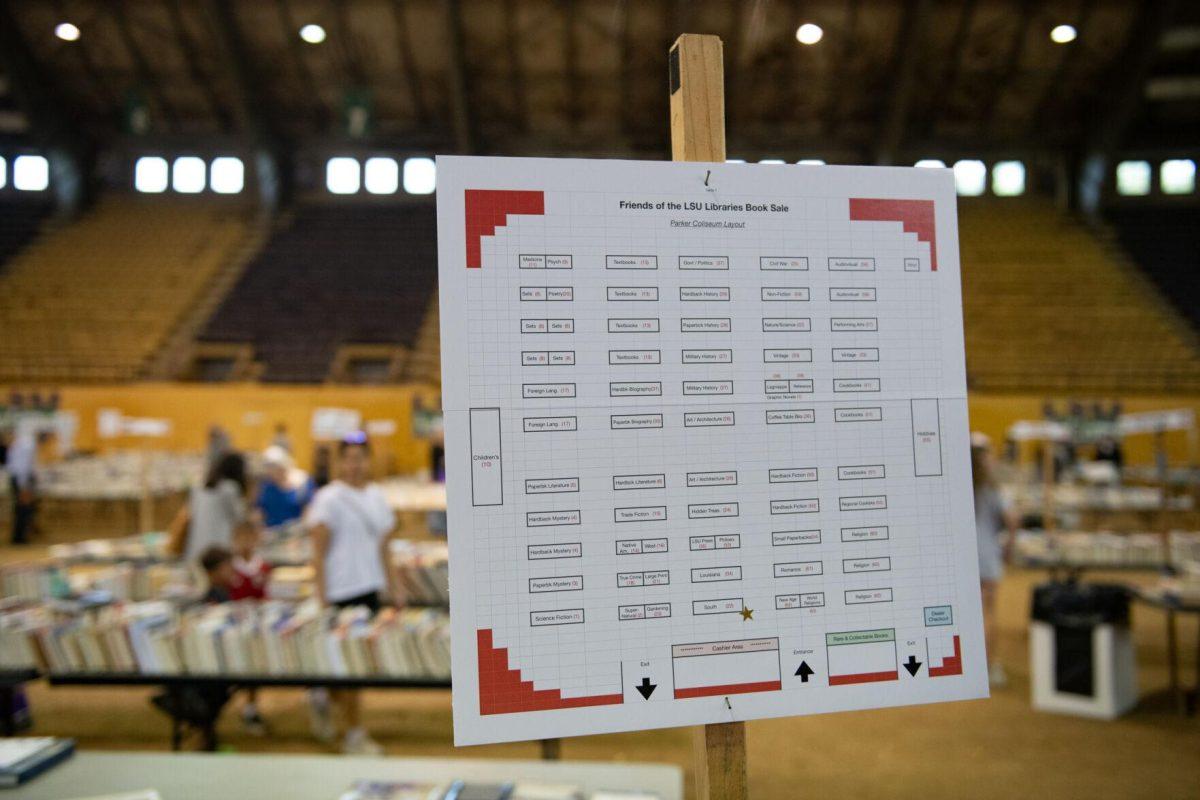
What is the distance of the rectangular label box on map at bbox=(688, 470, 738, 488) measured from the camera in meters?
1.30

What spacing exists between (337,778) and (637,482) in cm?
177

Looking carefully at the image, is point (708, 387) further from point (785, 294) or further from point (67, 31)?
point (67, 31)

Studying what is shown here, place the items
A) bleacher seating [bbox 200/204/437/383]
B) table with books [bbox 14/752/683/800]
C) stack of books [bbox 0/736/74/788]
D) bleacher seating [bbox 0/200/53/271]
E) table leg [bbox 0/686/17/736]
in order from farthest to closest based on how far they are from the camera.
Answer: bleacher seating [bbox 0/200/53/271] → bleacher seating [bbox 200/204/437/383] → table leg [bbox 0/686/17/736] → stack of books [bbox 0/736/74/788] → table with books [bbox 14/752/683/800]

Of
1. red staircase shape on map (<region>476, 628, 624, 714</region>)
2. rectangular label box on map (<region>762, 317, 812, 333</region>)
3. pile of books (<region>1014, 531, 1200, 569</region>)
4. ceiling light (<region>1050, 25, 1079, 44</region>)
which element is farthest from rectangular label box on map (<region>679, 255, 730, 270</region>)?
ceiling light (<region>1050, 25, 1079, 44</region>)

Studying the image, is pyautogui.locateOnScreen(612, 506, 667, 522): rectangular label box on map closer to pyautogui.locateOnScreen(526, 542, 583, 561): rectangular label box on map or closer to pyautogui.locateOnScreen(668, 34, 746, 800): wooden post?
pyautogui.locateOnScreen(526, 542, 583, 561): rectangular label box on map

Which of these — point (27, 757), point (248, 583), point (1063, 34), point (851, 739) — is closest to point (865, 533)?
point (27, 757)

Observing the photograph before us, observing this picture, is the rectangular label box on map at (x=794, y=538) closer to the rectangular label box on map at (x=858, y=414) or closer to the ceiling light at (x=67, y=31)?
the rectangular label box on map at (x=858, y=414)

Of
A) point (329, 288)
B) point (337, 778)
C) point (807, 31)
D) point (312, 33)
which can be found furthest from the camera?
point (329, 288)

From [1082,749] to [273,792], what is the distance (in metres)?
3.90

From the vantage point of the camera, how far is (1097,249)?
18.2 meters

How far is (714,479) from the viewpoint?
1.30 metres

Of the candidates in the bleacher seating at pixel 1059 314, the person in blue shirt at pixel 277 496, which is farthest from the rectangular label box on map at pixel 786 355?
the bleacher seating at pixel 1059 314

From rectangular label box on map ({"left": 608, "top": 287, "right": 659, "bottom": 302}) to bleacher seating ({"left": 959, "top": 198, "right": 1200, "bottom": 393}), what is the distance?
13.2 meters

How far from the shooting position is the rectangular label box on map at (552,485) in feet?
4.11
